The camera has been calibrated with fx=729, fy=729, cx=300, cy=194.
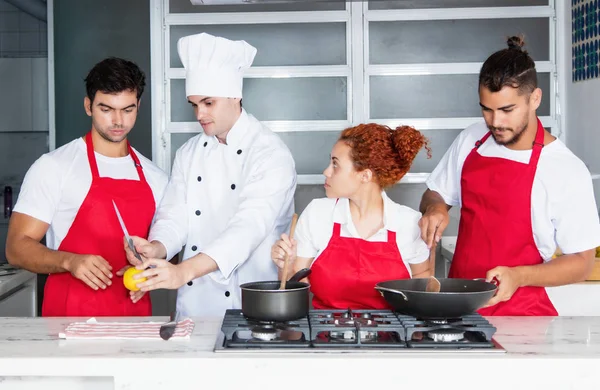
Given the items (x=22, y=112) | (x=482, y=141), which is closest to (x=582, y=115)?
(x=482, y=141)

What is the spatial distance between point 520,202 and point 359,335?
0.93 metres

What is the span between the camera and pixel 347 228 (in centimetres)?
261

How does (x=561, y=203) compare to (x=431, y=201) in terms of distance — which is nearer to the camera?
(x=561, y=203)

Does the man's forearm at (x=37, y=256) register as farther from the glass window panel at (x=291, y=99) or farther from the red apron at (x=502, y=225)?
the glass window panel at (x=291, y=99)

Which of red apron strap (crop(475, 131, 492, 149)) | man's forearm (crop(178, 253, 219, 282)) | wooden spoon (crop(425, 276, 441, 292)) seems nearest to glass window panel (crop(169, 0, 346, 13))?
red apron strap (crop(475, 131, 492, 149))

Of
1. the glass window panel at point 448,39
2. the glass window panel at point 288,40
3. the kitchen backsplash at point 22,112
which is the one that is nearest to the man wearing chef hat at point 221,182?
the glass window panel at point 288,40

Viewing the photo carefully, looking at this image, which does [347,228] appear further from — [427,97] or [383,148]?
[427,97]

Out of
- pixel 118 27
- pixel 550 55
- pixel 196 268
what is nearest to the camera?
pixel 196 268

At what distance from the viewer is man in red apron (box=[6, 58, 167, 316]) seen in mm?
2648

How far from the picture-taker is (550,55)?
444 centimetres

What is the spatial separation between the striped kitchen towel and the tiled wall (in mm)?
4547
